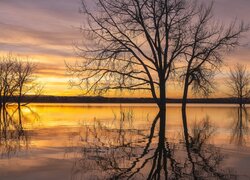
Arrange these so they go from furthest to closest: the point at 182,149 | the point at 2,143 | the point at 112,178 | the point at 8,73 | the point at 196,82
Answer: the point at 8,73 → the point at 196,82 → the point at 2,143 → the point at 182,149 → the point at 112,178

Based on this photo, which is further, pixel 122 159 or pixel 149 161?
pixel 122 159

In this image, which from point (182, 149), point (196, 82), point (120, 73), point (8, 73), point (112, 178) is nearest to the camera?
point (112, 178)

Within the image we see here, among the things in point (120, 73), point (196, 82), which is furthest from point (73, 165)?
point (196, 82)

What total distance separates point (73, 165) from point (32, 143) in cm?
510

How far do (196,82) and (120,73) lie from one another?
7764mm

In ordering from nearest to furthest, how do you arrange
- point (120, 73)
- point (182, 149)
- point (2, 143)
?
point (182, 149) → point (2, 143) → point (120, 73)

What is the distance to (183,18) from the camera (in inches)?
1212

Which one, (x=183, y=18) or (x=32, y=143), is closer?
(x=32, y=143)

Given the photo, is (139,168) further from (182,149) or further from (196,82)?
(196,82)

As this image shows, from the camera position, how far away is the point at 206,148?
13.5m

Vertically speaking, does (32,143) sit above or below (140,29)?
below

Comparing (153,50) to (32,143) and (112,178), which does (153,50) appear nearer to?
(32,143)

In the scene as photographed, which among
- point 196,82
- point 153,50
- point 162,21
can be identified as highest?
point 162,21

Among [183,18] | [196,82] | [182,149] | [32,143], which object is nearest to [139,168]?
[182,149]
